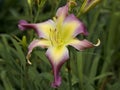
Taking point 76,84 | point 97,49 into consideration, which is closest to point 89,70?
point 97,49

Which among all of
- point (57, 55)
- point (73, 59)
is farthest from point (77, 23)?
point (73, 59)

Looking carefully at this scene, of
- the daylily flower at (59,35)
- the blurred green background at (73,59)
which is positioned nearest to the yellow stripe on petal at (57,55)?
the daylily flower at (59,35)

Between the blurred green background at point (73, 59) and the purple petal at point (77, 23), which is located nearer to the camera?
the purple petal at point (77, 23)

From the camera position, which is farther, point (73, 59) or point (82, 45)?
point (73, 59)

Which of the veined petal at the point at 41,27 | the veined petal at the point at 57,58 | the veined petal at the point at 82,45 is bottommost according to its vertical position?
the veined petal at the point at 57,58

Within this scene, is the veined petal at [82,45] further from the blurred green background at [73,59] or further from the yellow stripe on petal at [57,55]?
the blurred green background at [73,59]

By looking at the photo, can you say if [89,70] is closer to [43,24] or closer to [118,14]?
[118,14]

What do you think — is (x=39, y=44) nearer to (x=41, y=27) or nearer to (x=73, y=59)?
(x=41, y=27)
